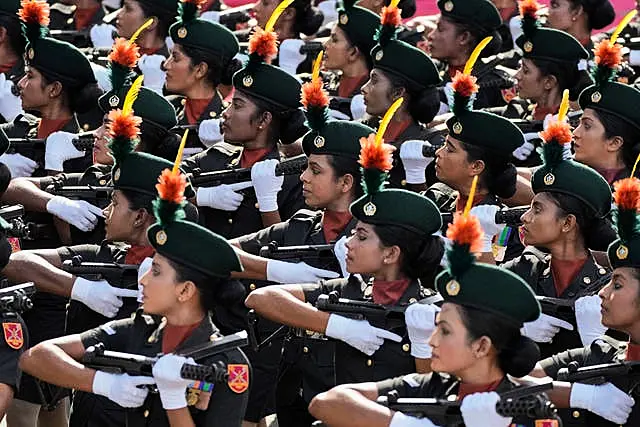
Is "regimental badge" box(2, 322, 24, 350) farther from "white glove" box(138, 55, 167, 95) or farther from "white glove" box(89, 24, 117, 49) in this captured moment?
"white glove" box(89, 24, 117, 49)

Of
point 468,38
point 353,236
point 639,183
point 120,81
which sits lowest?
point 468,38

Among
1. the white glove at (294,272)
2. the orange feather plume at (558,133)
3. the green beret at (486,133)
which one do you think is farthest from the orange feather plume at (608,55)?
the white glove at (294,272)

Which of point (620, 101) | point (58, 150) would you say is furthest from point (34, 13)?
point (620, 101)

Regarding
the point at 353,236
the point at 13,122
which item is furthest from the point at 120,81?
the point at 353,236

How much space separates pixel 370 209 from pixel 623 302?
1347 millimetres

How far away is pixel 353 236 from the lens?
9.75m

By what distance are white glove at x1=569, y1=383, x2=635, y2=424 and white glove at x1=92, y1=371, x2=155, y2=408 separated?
2033mm

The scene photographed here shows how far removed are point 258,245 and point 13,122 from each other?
115 inches

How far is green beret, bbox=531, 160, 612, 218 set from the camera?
10461 millimetres

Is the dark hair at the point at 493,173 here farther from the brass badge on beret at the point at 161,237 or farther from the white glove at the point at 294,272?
the brass badge on beret at the point at 161,237

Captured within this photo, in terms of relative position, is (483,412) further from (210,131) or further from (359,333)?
(210,131)

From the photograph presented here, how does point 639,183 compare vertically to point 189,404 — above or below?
above

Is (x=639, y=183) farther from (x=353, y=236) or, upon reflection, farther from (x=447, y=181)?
(x=447, y=181)

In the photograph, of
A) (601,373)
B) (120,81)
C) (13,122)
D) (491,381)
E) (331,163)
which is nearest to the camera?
(491,381)
